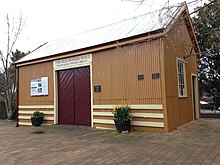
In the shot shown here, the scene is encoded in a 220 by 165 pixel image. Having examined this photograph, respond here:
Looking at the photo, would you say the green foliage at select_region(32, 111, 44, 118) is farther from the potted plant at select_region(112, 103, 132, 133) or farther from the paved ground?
the potted plant at select_region(112, 103, 132, 133)

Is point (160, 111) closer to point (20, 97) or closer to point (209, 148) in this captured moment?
point (209, 148)

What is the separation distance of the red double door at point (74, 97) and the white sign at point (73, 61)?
286 mm

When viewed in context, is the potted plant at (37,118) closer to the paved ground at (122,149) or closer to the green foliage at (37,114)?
the green foliage at (37,114)

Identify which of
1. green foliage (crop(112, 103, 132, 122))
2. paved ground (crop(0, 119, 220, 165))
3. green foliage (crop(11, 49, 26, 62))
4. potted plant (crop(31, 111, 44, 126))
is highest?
green foliage (crop(11, 49, 26, 62))

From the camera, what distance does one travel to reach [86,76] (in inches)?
392

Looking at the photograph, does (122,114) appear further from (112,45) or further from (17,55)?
(17,55)

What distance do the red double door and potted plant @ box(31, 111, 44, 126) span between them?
3.25 ft

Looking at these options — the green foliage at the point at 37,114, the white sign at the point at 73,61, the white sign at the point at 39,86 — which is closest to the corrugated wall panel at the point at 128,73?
the white sign at the point at 73,61

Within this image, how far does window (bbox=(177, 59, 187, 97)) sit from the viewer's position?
9.34 m

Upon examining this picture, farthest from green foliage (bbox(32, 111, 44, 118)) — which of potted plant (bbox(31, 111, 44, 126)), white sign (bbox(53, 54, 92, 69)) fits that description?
white sign (bbox(53, 54, 92, 69))

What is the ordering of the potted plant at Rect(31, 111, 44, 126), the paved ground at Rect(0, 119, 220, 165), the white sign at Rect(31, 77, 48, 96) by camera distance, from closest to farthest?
the paved ground at Rect(0, 119, 220, 165), the potted plant at Rect(31, 111, 44, 126), the white sign at Rect(31, 77, 48, 96)

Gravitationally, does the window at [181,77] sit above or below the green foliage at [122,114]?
above

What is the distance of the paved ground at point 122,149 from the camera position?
4781mm

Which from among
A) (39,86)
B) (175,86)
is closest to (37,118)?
(39,86)
